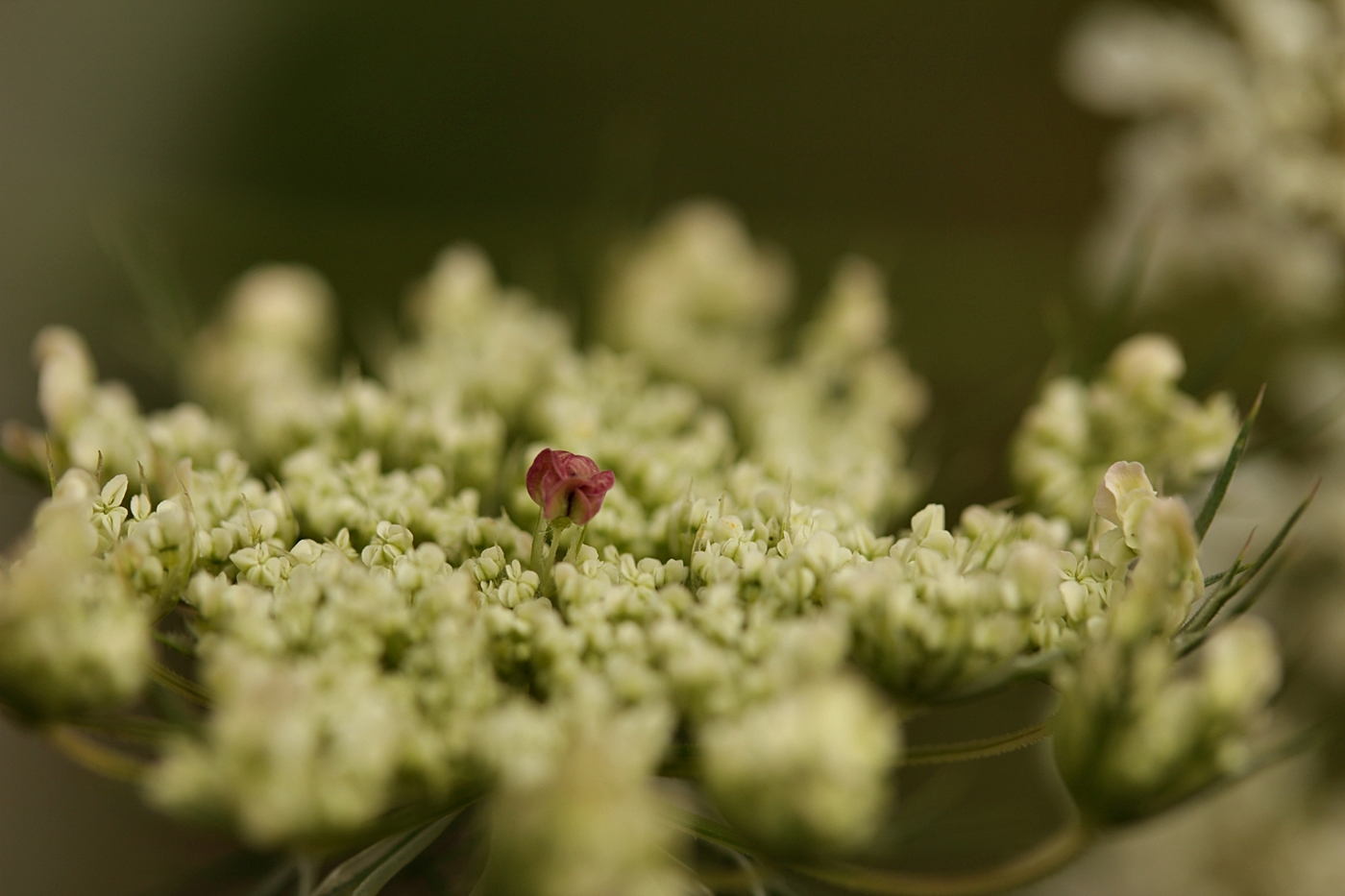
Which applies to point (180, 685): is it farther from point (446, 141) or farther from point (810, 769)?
point (446, 141)

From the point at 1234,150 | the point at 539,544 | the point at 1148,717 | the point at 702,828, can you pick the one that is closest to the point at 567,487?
the point at 539,544

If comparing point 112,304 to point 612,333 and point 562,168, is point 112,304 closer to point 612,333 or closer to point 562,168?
point 562,168

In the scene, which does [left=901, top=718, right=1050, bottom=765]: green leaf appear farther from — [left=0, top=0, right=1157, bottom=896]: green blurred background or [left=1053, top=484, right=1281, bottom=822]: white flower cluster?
[left=0, top=0, right=1157, bottom=896]: green blurred background

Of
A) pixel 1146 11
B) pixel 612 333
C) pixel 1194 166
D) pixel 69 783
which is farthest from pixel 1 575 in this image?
pixel 1146 11

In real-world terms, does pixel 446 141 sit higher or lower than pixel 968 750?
higher

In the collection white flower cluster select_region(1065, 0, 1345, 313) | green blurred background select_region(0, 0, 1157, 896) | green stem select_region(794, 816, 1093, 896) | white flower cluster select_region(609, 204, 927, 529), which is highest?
green blurred background select_region(0, 0, 1157, 896)

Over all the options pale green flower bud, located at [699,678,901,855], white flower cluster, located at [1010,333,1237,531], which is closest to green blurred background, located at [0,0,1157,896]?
white flower cluster, located at [1010,333,1237,531]

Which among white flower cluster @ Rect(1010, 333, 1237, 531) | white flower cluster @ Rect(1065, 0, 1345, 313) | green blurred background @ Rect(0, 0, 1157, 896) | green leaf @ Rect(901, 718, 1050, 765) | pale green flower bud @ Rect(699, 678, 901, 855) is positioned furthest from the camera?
green blurred background @ Rect(0, 0, 1157, 896)
